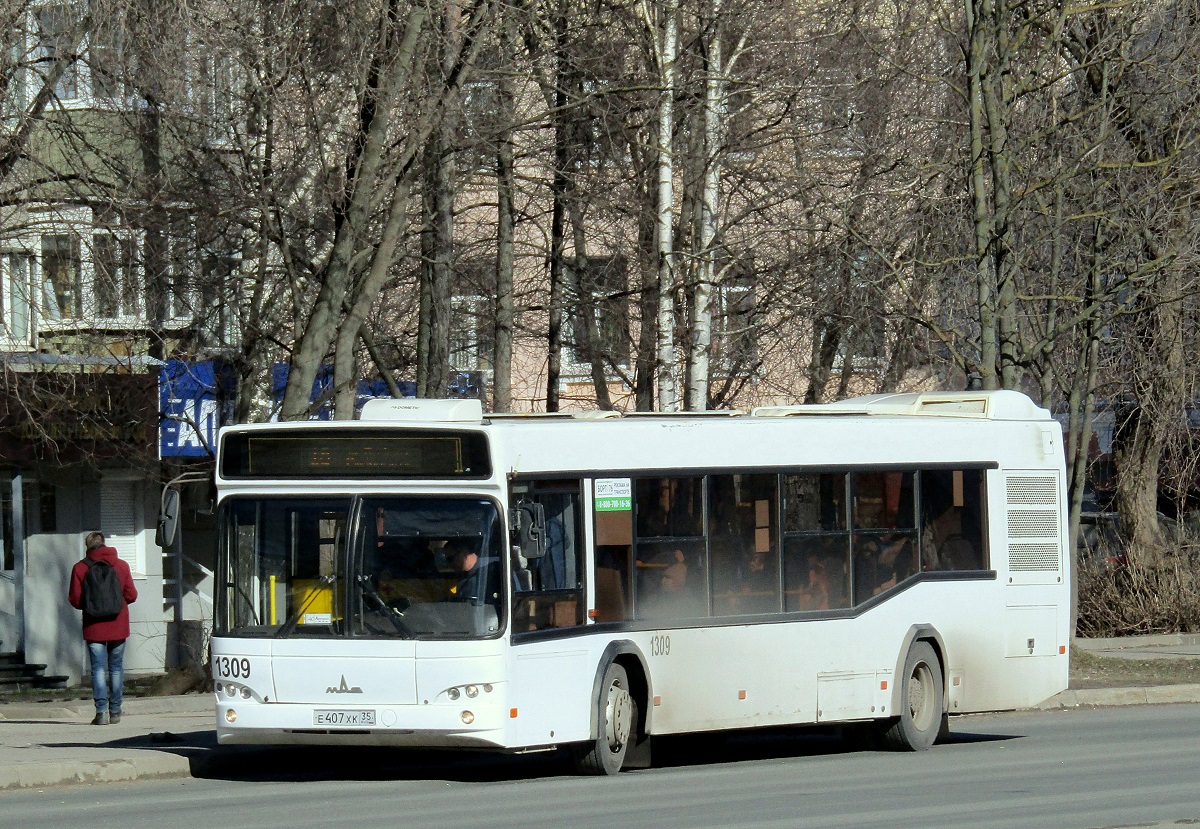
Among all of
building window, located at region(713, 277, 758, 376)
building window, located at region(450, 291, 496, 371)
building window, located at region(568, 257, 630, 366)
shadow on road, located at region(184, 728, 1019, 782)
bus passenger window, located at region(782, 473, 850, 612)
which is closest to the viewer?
shadow on road, located at region(184, 728, 1019, 782)

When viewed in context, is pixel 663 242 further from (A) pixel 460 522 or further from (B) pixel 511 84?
(A) pixel 460 522

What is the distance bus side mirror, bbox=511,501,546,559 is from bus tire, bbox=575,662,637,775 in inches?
47.1

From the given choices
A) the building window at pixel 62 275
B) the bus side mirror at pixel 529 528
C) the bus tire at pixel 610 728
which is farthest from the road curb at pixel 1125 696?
the building window at pixel 62 275

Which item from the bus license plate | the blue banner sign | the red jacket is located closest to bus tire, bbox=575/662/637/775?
the bus license plate

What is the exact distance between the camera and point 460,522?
12.4 meters

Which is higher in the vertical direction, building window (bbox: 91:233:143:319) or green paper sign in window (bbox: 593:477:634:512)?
building window (bbox: 91:233:143:319)

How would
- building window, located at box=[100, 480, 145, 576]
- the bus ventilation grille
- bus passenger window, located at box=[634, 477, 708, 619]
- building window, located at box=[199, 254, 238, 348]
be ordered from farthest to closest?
building window, located at box=[100, 480, 145, 576] < building window, located at box=[199, 254, 238, 348] < the bus ventilation grille < bus passenger window, located at box=[634, 477, 708, 619]

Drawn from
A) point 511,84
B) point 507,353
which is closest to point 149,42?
point 511,84

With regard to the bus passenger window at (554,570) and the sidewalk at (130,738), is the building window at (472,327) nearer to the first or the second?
the sidewalk at (130,738)

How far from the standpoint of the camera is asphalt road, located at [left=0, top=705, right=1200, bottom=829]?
1064 centimetres

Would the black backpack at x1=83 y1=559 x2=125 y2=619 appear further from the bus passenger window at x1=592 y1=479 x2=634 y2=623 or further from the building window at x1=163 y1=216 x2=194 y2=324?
the bus passenger window at x1=592 y1=479 x2=634 y2=623

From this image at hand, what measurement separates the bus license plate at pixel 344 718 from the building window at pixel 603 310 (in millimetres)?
12962

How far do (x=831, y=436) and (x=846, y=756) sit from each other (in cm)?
250

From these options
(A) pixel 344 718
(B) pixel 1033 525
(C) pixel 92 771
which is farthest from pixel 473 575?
(B) pixel 1033 525
